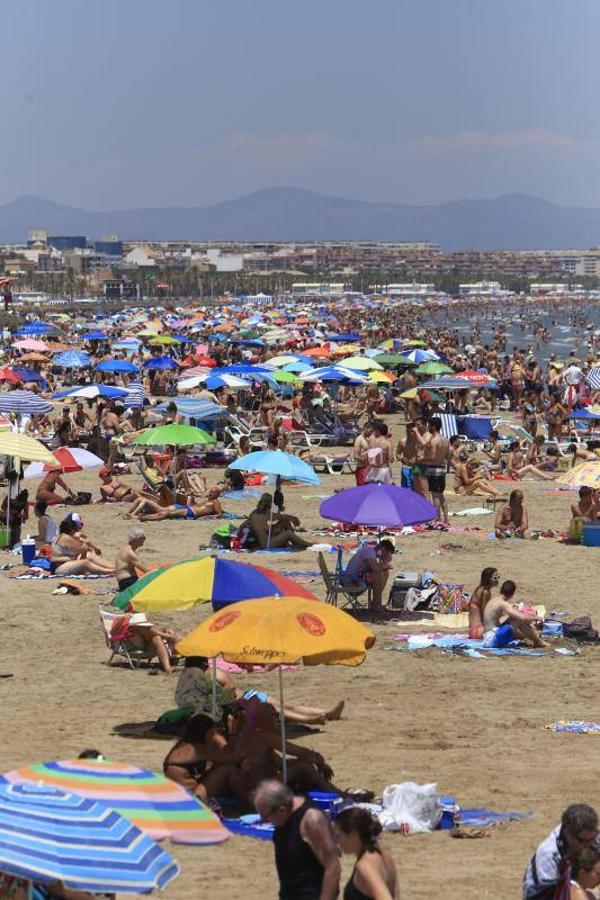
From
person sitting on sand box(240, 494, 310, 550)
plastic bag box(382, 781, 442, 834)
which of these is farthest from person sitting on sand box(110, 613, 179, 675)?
person sitting on sand box(240, 494, 310, 550)

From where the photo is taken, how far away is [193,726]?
7.64 metres

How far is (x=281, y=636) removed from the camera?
289 inches

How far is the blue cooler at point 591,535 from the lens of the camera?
15.4m

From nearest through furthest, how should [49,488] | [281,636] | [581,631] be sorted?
[281,636], [581,631], [49,488]

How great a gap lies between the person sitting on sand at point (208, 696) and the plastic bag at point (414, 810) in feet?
4.32

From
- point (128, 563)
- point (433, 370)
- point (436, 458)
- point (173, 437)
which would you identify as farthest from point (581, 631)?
point (433, 370)

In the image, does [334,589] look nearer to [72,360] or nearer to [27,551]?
[27,551]

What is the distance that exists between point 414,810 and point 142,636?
3.76 m

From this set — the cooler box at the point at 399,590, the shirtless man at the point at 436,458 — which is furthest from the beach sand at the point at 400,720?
the shirtless man at the point at 436,458

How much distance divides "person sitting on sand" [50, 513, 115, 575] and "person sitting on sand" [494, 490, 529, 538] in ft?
13.6

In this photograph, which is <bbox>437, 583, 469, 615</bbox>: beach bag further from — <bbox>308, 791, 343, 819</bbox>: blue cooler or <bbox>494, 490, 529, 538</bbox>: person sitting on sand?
<bbox>308, 791, 343, 819</bbox>: blue cooler

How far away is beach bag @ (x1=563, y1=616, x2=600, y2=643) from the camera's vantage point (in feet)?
37.2

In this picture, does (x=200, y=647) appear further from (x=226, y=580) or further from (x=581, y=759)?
(x=581, y=759)

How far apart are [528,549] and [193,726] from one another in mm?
7977
